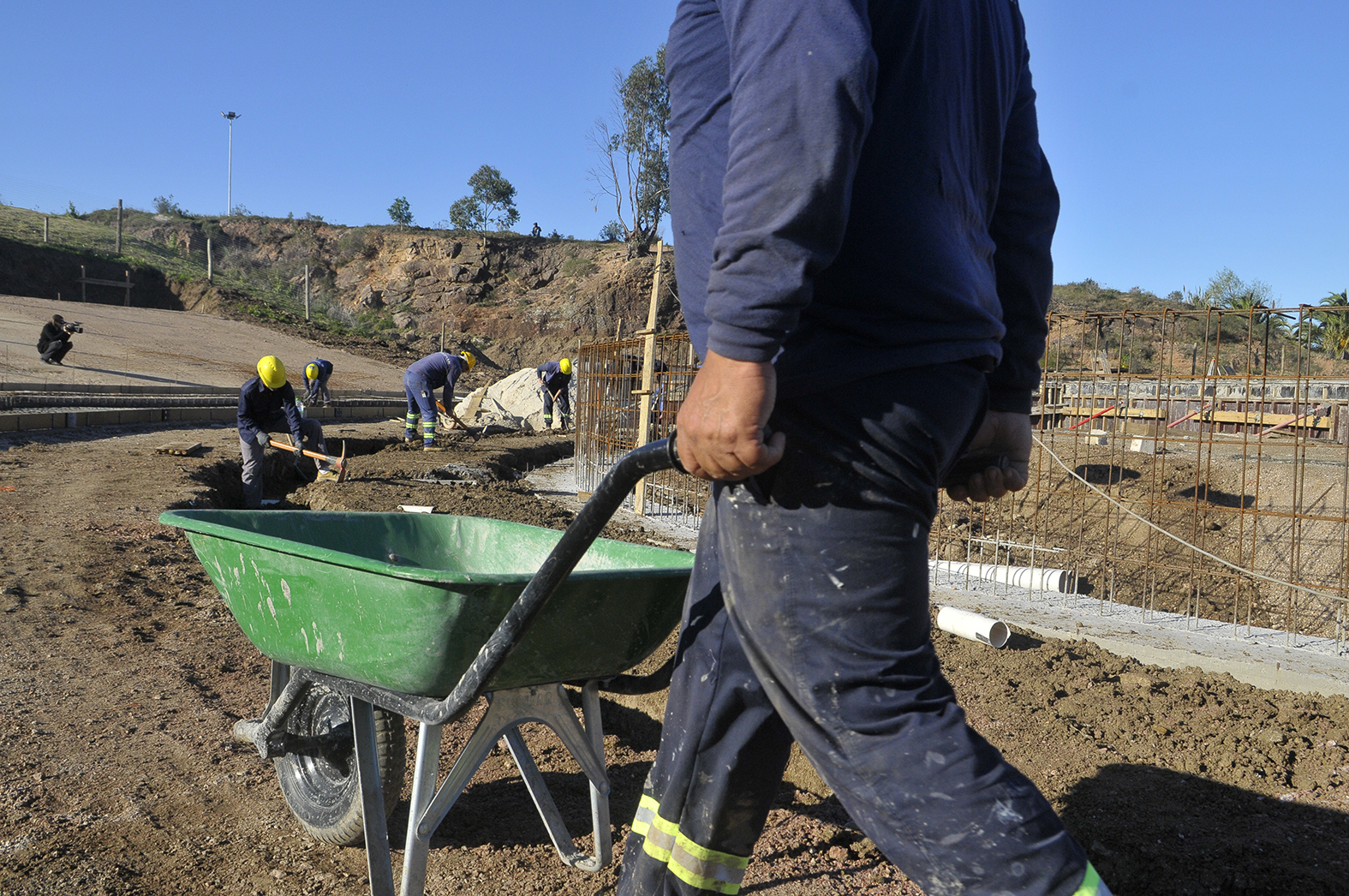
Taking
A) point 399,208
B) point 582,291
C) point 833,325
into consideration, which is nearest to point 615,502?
point 833,325

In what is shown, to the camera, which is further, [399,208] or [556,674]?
[399,208]

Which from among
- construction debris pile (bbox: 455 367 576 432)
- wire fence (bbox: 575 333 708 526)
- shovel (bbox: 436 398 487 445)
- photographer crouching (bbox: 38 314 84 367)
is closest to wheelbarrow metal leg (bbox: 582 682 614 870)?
wire fence (bbox: 575 333 708 526)

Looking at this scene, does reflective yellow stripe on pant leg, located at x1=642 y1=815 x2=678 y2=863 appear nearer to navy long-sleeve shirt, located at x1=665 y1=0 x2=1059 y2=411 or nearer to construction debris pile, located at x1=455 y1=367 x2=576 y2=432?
navy long-sleeve shirt, located at x1=665 y1=0 x2=1059 y2=411

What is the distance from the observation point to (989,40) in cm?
122

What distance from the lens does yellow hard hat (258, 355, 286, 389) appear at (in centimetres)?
806

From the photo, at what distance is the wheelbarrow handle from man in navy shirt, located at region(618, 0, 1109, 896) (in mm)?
120

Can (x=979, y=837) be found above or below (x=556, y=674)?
above

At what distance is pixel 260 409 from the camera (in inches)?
329

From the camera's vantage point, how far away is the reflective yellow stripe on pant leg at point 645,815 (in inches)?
52.3

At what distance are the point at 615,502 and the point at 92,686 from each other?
2914 mm

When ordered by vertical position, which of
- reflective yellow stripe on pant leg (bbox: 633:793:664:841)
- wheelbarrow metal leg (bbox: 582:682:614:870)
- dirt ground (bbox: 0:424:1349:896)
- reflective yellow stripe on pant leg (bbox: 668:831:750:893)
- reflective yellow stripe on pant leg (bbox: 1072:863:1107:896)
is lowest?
dirt ground (bbox: 0:424:1349:896)

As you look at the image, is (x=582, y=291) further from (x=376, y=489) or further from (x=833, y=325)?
(x=833, y=325)

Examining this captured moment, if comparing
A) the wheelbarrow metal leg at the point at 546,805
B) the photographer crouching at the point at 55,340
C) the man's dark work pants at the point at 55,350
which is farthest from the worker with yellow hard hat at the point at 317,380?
the wheelbarrow metal leg at the point at 546,805

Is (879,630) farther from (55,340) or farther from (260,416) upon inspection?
(55,340)
